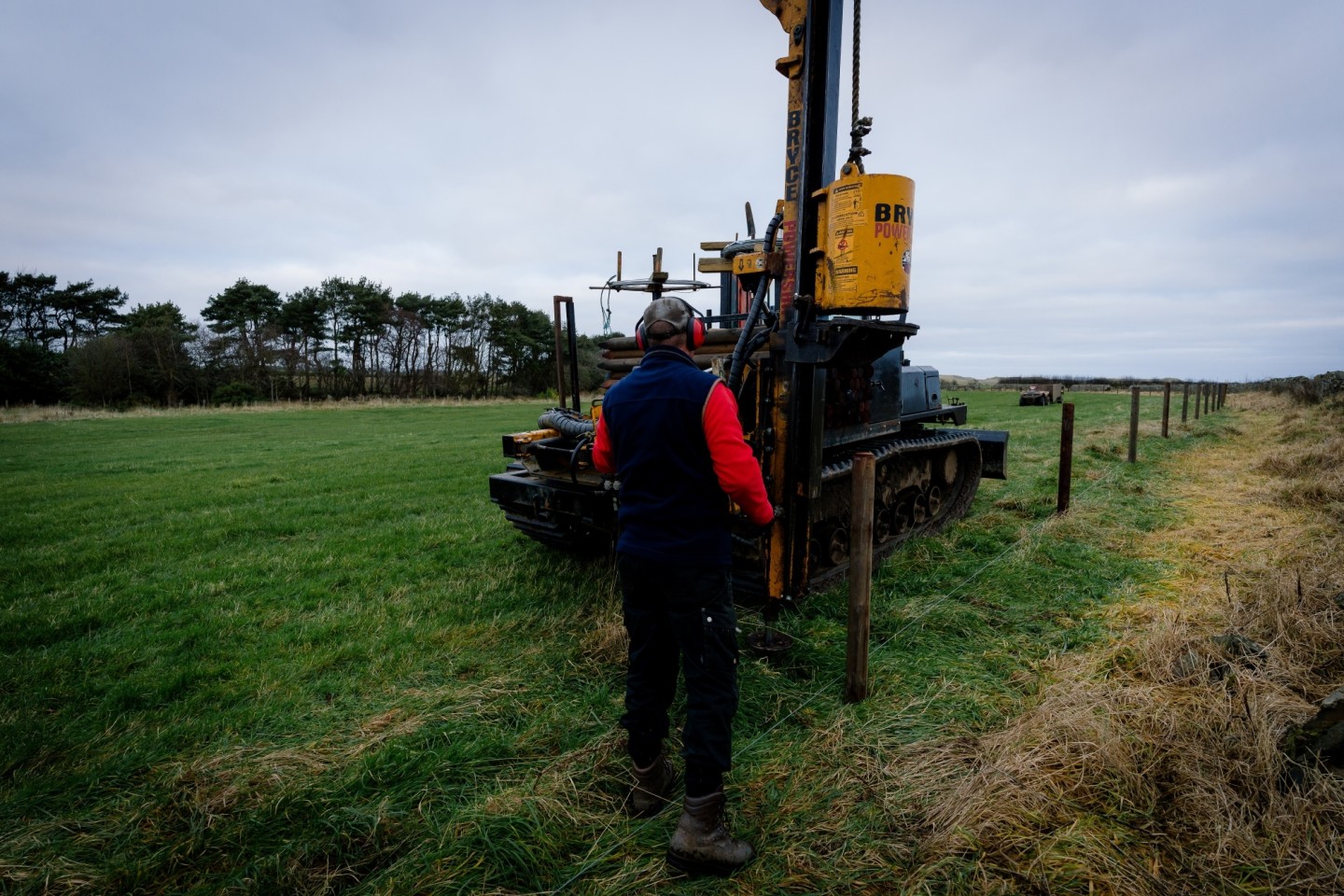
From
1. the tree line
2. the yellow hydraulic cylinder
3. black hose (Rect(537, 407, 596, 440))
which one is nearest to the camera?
the yellow hydraulic cylinder

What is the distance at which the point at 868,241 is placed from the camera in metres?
3.87

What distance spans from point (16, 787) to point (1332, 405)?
2703 cm

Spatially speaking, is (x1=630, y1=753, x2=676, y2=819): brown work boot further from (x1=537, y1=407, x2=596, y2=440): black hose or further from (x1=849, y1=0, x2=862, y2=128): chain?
(x1=849, y1=0, x2=862, y2=128): chain

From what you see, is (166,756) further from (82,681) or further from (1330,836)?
(1330,836)

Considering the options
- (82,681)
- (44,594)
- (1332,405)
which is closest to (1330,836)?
(82,681)

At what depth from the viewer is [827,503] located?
17.6ft

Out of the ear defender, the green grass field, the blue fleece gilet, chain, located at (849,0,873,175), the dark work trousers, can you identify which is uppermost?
chain, located at (849,0,873,175)

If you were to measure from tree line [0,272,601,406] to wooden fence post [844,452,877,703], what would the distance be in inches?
1048

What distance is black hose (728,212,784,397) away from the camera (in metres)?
4.26

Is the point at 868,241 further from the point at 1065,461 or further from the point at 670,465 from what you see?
the point at 1065,461

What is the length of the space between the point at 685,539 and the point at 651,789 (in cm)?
111

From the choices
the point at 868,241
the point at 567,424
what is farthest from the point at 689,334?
the point at 567,424

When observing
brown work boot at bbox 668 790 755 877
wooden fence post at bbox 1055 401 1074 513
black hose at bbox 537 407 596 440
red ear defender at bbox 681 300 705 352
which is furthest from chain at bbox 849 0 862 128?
wooden fence post at bbox 1055 401 1074 513

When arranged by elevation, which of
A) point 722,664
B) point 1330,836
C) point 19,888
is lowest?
point 19,888
